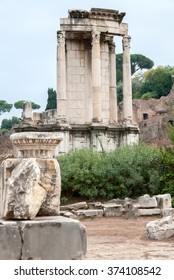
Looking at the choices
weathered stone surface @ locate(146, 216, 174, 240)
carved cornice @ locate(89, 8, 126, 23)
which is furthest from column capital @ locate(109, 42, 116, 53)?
weathered stone surface @ locate(146, 216, 174, 240)

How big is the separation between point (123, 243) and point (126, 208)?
5.64m

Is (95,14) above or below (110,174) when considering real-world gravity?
above

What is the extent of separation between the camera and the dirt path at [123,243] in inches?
291

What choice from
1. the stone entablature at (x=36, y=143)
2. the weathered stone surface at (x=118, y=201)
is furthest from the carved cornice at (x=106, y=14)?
the stone entablature at (x=36, y=143)

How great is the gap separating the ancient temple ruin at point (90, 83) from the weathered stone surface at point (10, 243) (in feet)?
46.1

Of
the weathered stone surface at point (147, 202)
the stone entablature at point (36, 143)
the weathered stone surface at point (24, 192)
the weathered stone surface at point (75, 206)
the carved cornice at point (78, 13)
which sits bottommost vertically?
the weathered stone surface at point (75, 206)

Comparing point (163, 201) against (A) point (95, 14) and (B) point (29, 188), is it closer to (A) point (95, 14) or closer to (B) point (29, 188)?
(B) point (29, 188)

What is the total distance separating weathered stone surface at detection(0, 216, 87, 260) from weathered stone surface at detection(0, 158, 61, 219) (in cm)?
20

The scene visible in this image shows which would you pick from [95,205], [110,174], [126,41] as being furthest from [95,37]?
[95,205]

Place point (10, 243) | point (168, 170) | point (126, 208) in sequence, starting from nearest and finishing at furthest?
point (10, 243), point (126, 208), point (168, 170)

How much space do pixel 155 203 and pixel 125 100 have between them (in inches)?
312

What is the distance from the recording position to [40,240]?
18.4ft

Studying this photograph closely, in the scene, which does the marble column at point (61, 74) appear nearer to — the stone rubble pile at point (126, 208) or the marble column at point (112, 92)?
the marble column at point (112, 92)
